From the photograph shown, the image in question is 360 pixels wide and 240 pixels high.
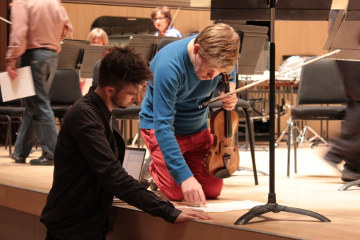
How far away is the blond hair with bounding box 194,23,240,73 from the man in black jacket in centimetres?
32

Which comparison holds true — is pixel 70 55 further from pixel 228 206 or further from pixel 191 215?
pixel 191 215

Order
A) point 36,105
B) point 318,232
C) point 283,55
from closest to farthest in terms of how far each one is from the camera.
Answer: point 318,232
point 36,105
point 283,55

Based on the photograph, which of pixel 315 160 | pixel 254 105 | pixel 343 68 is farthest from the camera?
pixel 254 105

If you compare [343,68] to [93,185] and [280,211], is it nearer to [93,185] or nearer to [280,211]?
[280,211]

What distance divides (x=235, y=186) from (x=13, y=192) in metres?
1.25

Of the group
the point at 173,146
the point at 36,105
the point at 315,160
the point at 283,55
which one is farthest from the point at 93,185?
the point at 283,55

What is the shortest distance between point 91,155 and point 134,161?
736 mm

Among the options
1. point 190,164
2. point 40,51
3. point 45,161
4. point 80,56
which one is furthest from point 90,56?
point 190,164

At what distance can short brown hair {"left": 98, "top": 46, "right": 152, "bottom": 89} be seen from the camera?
231 centimetres

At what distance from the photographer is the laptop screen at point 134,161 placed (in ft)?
9.66

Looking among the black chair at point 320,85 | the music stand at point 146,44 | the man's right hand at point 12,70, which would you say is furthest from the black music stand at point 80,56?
the black chair at point 320,85

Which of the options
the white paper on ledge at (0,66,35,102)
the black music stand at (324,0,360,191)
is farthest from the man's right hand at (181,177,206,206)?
the white paper on ledge at (0,66,35,102)

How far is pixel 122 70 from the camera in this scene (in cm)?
231

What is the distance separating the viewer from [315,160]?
5.32 meters
